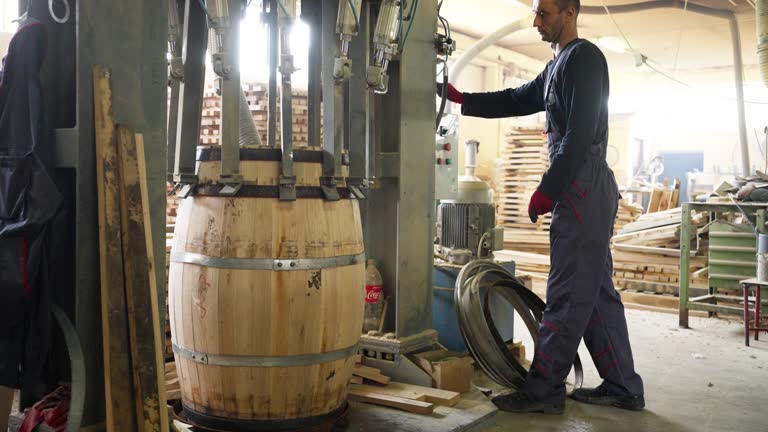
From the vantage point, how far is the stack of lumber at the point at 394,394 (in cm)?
331

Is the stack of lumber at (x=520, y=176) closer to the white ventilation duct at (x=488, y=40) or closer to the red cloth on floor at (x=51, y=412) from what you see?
the white ventilation duct at (x=488, y=40)

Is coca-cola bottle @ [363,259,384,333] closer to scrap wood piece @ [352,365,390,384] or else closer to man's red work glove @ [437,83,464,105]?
scrap wood piece @ [352,365,390,384]

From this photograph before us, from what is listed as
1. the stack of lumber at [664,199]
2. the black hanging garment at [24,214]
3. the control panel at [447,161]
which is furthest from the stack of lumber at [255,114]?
the stack of lumber at [664,199]

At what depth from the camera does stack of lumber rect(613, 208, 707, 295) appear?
7906 millimetres

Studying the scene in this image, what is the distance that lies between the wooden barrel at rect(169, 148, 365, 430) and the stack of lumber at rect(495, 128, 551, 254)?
8.66 metres

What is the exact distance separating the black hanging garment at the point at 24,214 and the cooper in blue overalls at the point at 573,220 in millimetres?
2360

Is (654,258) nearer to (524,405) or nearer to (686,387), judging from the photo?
(686,387)

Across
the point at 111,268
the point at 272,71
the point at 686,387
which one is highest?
the point at 272,71

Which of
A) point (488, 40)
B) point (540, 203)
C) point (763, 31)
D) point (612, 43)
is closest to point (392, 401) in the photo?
point (540, 203)

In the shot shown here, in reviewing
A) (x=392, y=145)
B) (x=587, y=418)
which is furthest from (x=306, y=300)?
(x=587, y=418)

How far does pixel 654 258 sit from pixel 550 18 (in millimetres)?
5103

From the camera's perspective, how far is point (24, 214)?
227 centimetres

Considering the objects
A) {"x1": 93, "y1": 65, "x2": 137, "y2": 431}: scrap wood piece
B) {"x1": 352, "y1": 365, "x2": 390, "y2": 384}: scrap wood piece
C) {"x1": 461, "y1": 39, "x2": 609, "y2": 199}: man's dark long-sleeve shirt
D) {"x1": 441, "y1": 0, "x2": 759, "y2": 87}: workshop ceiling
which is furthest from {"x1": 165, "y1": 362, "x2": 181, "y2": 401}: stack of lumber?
{"x1": 441, "y1": 0, "x2": 759, "y2": 87}: workshop ceiling

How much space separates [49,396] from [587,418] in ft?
8.71
